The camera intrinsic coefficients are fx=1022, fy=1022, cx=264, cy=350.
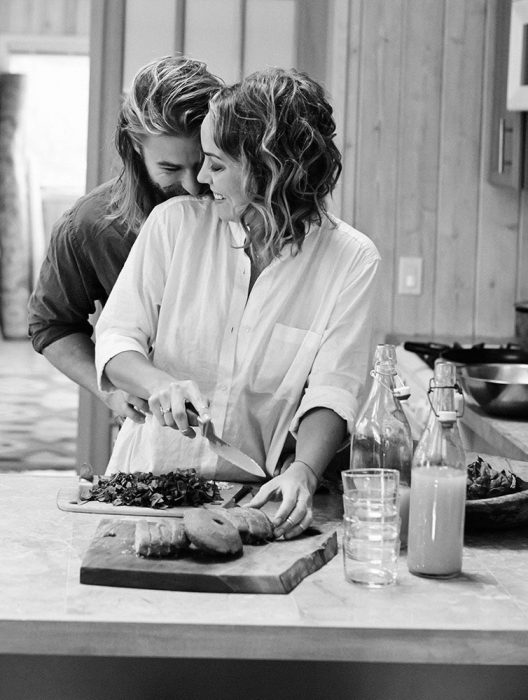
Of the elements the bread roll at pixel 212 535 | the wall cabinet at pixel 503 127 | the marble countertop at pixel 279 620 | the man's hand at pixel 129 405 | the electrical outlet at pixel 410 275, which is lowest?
the marble countertop at pixel 279 620

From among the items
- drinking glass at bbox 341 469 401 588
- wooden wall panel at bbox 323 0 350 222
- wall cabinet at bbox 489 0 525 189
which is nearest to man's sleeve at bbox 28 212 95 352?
drinking glass at bbox 341 469 401 588

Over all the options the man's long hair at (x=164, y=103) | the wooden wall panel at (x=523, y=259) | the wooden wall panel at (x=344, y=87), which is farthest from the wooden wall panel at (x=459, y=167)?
the man's long hair at (x=164, y=103)

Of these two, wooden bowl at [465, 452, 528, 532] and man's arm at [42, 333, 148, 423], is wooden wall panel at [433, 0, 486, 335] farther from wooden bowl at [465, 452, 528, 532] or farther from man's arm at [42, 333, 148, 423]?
wooden bowl at [465, 452, 528, 532]

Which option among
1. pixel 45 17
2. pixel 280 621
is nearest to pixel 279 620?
pixel 280 621

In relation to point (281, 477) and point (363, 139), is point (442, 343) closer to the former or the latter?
point (363, 139)

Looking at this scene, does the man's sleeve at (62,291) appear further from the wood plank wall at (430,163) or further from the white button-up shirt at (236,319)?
the wood plank wall at (430,163)

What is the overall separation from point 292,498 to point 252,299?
515mm

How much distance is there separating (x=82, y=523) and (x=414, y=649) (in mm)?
613

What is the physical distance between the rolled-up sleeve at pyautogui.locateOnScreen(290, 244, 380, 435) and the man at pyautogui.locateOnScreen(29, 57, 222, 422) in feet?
1.09

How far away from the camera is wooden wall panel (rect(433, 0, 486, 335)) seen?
12.4ft

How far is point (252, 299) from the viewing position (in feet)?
6.46

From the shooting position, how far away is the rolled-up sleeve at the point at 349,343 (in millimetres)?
1883

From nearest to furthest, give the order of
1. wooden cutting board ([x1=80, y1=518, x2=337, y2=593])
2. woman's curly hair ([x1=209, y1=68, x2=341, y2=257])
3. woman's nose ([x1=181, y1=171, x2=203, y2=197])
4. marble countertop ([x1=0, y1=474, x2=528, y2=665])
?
marble countertop ([x1=0, y1=474, x2=528, y2=665])
wooden cutting board ([x1=80, y1=518, x2=337, y2=593])
woman's curly hair ([x1=209, y1=68, x2=341, y2=257])
woman's nose ([x1=181, y1=171, x2=203, y2=197])

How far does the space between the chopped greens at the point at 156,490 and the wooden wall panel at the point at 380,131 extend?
7.35 ft
